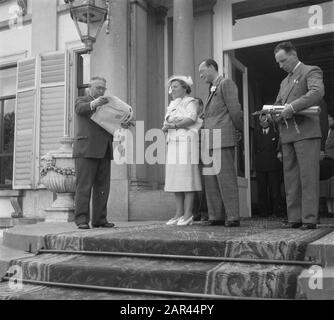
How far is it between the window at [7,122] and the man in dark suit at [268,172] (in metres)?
4.37

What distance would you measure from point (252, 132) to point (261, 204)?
126 centimetres

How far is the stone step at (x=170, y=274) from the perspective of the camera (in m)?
2.90

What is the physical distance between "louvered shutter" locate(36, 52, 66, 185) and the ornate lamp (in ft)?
4.47

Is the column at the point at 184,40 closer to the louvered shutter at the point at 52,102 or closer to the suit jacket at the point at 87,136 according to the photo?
the suit jacket at the point at 87,136

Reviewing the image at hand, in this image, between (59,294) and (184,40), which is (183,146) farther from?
(184,40)

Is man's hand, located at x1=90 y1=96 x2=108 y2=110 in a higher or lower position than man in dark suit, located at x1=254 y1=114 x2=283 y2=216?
higher

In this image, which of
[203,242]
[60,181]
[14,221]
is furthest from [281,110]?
[14,221]

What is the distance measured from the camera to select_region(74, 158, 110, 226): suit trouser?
4.71 metres

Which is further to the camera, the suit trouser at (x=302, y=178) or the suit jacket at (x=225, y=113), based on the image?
the suit jacket at (x=225, y=113)

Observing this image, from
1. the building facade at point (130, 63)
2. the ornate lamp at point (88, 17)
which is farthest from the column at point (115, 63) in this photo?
the ornate lamp at point (88, 17)

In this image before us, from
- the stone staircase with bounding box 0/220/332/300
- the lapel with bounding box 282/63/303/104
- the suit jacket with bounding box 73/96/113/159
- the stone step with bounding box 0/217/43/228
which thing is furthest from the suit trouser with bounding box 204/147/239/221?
the stone step with bounding box 0/217/43/228

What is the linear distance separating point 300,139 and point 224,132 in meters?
0.77

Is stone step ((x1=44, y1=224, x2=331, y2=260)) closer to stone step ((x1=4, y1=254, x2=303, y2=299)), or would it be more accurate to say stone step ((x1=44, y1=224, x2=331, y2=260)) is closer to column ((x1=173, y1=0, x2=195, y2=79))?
stone step ((x1=4, y1=254, x2=303, y2=299))

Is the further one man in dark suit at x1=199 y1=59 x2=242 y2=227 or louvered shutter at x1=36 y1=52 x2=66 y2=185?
louvered shutter at x1=36 y1=52 x2=66 y2=185
